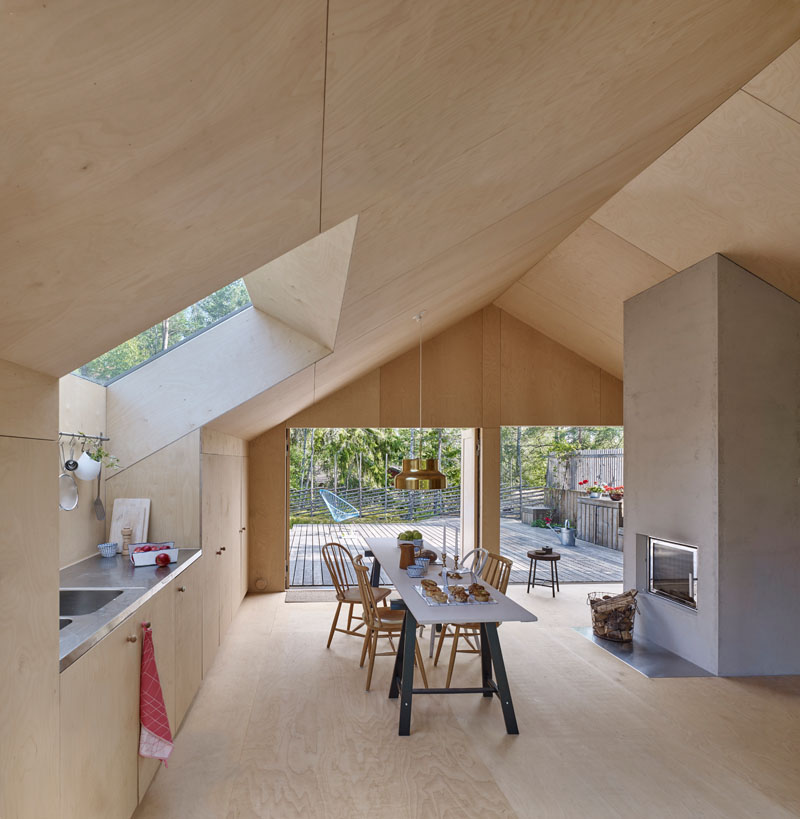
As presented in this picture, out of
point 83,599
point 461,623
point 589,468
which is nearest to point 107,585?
point 83,599

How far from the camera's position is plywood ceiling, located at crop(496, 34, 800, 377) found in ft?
10.3

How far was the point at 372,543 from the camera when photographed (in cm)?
604

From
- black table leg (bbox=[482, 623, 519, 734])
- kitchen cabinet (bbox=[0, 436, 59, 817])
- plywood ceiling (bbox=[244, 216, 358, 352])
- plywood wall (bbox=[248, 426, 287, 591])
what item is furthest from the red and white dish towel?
plywood wall (bbox=[248, 426, 287, 591])

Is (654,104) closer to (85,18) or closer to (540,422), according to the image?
(85,18)

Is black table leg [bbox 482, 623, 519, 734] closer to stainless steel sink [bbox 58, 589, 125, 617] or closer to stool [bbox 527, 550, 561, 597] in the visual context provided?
stainless steel sink [bbox 58, 589, 125, 617]

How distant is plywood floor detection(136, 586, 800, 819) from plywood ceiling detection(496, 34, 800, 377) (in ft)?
9.71

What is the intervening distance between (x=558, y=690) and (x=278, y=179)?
3.84 metres

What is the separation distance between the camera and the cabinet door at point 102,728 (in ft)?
6.15

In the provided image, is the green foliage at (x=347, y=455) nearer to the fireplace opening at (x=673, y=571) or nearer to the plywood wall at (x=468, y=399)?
the plywood wall at (x=468, y=399)

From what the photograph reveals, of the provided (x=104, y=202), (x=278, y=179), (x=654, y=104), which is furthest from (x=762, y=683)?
(x=104, y=202)

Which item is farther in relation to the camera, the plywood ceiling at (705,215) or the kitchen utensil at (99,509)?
the kitchen utensil at (99,509)

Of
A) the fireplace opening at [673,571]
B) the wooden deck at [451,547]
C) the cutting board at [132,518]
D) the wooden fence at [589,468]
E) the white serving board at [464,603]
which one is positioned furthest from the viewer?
the wooden fence at [589,468]

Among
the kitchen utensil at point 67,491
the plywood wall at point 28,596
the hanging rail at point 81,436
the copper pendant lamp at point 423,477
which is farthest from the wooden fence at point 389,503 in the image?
the plywood wall at point 28,596

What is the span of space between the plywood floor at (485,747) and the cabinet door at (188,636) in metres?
0.17
